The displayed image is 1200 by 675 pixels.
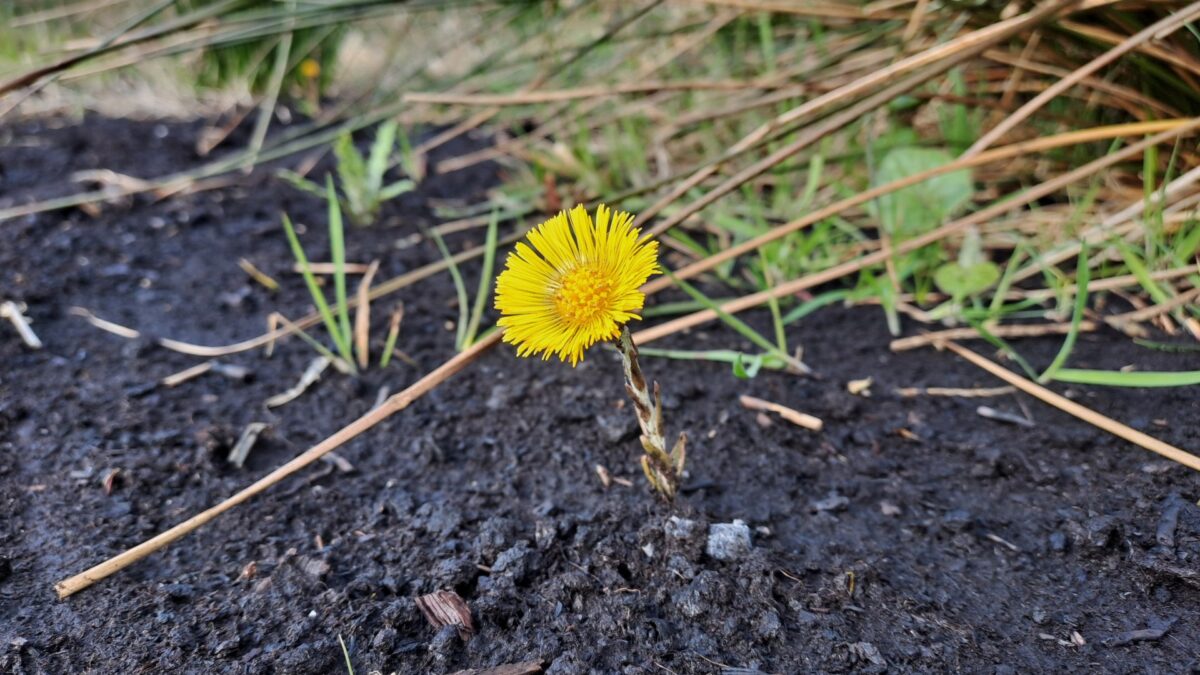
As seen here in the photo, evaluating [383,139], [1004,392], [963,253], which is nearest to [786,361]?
[1004,392]

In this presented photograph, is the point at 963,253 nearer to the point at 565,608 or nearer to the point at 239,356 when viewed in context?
the point at 565,608

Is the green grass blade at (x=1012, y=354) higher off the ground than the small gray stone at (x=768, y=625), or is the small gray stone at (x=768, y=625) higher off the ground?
the small gray stone at (x=768, y=625)

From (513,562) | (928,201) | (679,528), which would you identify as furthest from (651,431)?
(928,201)

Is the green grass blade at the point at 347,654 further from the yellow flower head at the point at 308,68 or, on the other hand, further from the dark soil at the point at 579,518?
the yellow flower head at the point at 308,68

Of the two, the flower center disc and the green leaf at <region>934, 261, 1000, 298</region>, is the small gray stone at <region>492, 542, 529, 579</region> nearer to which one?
the flower center disc

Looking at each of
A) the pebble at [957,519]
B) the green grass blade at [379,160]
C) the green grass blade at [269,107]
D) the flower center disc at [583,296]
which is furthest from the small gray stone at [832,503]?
the green grass blade at [269,107]
